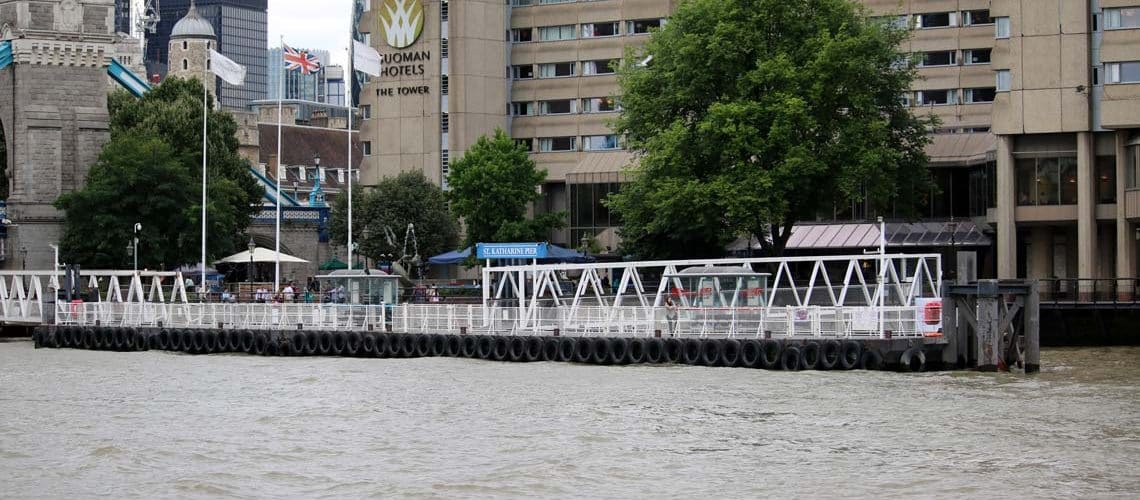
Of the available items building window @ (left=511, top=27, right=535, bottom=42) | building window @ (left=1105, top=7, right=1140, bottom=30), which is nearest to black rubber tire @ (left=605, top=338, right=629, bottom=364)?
building window @ (left=1105, top=7, right=1140, bottom=30)

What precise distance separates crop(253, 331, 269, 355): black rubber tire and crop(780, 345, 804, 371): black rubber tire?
21.1 metres

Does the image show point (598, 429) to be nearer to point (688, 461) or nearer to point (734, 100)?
point (688, 461)

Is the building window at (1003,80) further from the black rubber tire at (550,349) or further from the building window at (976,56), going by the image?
the black rubber tire at (550,349)

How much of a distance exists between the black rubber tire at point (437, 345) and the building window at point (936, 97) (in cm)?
4472

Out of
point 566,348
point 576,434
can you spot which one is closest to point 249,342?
point 566,348

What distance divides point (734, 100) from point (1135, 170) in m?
16.6

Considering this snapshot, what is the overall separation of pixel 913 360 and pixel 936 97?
48.7 meters

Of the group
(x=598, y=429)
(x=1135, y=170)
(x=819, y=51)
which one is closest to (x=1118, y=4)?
(x=1135, y=170)

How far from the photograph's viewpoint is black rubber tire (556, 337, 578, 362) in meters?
55.2

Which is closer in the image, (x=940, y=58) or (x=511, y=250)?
(x=511, y=250)

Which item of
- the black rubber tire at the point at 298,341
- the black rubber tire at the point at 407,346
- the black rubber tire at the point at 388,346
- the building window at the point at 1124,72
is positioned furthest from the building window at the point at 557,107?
the black rubber tire at the point at 407,346

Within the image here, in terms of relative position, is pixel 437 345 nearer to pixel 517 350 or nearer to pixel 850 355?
pixel 517 350

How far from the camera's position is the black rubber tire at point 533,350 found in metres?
55.9

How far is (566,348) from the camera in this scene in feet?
182
